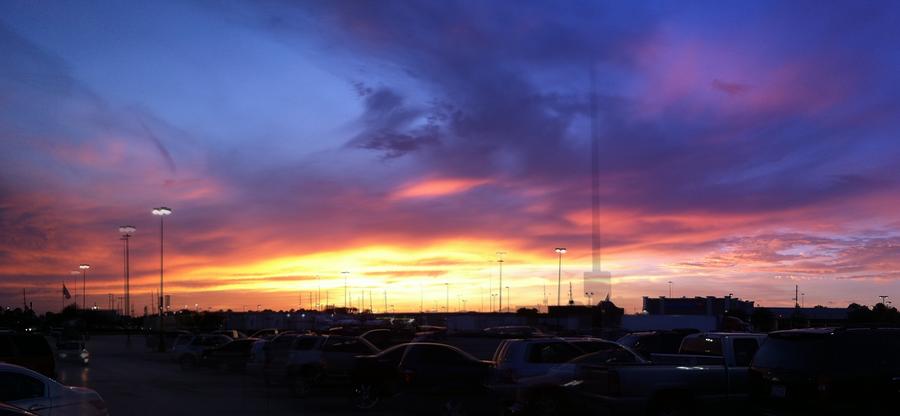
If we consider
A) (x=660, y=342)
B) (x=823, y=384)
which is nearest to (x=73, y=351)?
(x=660, y=342)

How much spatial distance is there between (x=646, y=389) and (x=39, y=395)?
29.9 feet

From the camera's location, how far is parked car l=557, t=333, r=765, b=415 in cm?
1245

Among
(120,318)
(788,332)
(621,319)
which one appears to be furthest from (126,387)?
(120,318)

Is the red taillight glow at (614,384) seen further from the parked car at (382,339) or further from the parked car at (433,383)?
the parked car at (382,339)

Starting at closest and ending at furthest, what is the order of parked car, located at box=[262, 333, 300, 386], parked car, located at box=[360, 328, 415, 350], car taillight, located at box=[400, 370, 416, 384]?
car taillight, located at box=[400, 370, 416, 384], parked car, located at box=[262, 333, 300, 386], parked car, located at box=[360, 328, 415, 350]

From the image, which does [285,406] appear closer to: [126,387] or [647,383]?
[126,387]

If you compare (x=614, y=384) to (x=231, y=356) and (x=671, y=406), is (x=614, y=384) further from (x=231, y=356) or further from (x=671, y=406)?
(x=231, y=356)

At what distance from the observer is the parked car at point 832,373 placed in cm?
1019

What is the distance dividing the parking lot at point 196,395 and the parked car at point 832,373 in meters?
10.2

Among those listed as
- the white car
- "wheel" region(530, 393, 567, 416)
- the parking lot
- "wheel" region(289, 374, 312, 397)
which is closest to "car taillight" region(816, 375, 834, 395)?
"wheel" region(530, 393, 567, 416)

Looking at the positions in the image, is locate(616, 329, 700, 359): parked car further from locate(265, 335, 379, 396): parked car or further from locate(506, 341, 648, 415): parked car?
locate(265, 335, 379, 396): parked car

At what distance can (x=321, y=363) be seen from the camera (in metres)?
23.8

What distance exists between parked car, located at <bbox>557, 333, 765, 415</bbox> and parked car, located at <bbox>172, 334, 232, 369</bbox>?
29.8m

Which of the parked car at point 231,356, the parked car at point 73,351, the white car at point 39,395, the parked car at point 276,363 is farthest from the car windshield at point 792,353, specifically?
the parked car at point 73,351
